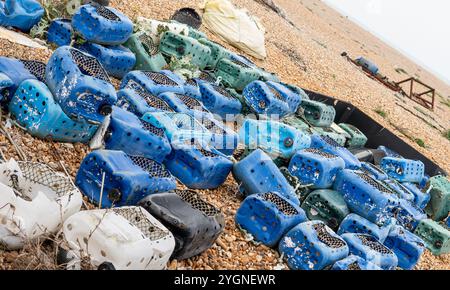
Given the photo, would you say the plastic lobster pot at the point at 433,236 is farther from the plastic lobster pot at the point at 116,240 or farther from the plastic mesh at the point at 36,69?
the plastic mesh at the point at 36,69

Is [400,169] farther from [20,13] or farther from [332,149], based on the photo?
[20,13]

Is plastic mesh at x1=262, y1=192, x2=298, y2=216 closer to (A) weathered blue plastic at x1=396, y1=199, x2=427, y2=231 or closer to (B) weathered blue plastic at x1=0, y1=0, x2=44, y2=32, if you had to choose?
(A) weathered blue plastic at x1=396, y1=199, x2=427, y2=231

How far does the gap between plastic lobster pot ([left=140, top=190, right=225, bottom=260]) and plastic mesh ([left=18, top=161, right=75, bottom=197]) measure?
19.7 inches

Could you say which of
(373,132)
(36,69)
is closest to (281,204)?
(36,69)

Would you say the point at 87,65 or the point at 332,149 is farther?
the point at 332,149

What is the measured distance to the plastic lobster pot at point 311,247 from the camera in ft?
13.0

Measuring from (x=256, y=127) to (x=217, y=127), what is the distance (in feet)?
1.63

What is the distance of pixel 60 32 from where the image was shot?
5.98m

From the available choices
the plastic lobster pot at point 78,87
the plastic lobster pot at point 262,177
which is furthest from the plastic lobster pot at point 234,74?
the plastic lobster pot at point 78,87

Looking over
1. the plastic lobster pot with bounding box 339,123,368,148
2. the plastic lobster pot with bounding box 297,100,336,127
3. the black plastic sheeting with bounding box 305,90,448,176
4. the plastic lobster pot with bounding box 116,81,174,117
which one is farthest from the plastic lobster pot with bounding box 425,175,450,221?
the plastic lobster pot with bounding box 116,81,174,117

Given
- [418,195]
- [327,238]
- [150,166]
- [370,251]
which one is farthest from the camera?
[418,195]

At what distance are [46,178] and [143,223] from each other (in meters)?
0.71

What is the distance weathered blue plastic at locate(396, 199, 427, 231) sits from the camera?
19.9ft

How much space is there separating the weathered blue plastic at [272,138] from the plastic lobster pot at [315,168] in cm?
18
